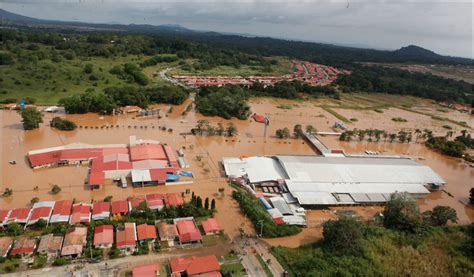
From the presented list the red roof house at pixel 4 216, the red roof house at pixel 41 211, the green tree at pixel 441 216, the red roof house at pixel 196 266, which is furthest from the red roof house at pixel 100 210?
the green tree at pixel 441 216

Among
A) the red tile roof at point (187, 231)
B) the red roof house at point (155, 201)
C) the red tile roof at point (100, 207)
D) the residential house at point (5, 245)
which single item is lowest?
the residential house at point (5, 245)

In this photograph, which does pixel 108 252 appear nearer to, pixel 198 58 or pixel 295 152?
pixel 295 152

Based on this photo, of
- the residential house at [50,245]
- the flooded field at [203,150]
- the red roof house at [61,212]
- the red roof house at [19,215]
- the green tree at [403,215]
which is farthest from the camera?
the flooded field at [203,150]

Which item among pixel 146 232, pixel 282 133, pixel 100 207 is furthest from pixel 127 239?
pixel 282 133

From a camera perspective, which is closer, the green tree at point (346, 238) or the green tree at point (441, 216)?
the green tree at point (346, 238)

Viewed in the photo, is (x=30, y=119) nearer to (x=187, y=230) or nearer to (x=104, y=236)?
(x=104, y=236)

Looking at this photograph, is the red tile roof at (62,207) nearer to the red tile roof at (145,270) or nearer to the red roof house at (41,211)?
the red roof house at (41,211)
